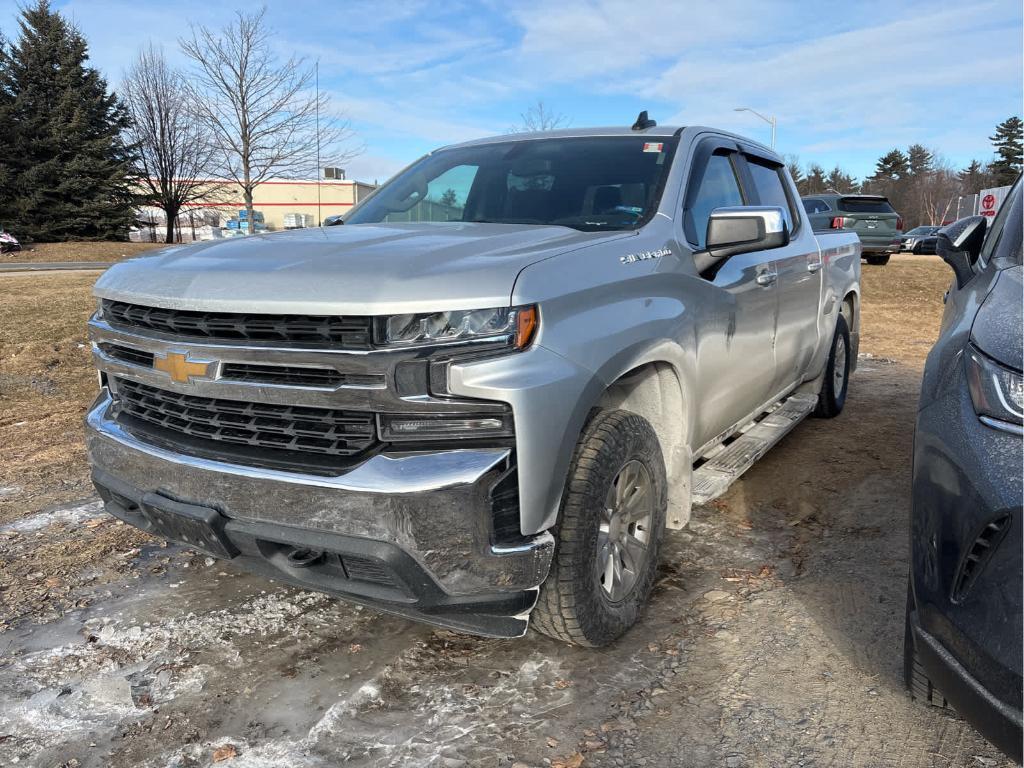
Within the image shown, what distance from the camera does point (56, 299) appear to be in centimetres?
1109

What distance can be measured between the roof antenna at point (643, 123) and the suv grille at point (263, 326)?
2.21 metres

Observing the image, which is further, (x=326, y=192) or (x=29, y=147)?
(x=326, y=192)

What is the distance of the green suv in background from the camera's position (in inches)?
727

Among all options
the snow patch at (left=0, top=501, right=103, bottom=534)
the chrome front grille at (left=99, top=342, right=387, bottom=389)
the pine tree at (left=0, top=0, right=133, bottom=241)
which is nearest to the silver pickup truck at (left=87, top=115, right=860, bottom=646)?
the chrome front grille at (left=99, top=342, right=387, bottom=389)

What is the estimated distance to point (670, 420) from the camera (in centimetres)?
316

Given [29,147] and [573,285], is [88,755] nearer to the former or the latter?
[573,285]

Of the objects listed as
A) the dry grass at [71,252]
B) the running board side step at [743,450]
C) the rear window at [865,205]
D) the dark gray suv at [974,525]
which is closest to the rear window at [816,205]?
the rear window at [865,205]

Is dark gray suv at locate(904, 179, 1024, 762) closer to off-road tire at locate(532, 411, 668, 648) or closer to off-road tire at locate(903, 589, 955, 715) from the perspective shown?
off-road tire at locate(903, 589, 955, 715)

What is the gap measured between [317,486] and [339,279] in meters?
0.58

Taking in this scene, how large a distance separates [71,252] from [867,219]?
1141 inches

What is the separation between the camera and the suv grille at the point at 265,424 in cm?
228

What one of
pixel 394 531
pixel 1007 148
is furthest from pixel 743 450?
pixel 1007 148

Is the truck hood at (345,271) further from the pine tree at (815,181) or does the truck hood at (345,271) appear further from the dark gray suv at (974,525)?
the pine tree at (815,181)

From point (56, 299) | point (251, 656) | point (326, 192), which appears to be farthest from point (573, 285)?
point (326, 192)
